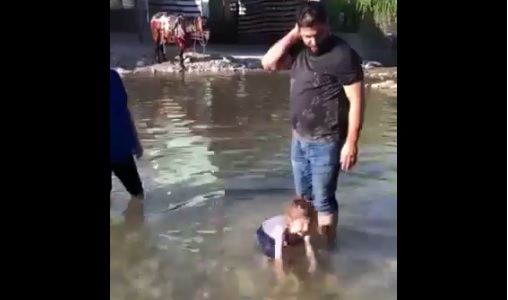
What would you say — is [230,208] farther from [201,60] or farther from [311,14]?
[201,60]

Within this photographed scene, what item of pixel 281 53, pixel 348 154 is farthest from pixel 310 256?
pixel 281 53

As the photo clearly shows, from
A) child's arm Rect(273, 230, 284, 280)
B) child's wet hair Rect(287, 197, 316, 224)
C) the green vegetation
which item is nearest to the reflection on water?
child's arm Rect(273, 230, 284, 280)

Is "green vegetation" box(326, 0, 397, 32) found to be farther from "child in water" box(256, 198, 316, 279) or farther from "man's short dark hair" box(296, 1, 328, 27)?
"child in water" box(256, 198, 316, 279)

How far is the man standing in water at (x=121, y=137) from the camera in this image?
2.84 m

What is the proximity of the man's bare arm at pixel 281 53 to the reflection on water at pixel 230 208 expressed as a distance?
71 cm

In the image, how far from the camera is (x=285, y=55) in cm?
275

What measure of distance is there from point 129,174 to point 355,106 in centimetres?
129

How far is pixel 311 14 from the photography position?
2.62 m

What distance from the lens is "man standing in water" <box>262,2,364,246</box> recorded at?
268 centimetres

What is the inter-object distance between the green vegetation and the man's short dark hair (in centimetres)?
7
